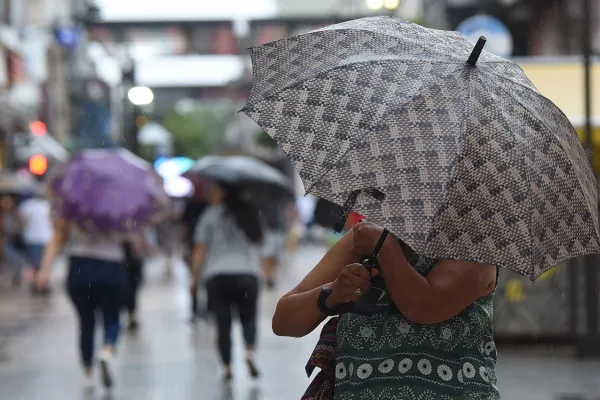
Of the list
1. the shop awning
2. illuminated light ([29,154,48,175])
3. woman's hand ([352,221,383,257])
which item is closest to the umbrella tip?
woman's hand ([352,221,383,257])

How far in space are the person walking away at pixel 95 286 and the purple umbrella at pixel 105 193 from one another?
0.44ft

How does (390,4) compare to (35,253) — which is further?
(35,253)

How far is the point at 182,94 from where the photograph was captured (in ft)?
324

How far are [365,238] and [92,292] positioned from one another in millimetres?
6753

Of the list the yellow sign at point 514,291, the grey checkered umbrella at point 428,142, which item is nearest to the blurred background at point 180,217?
the yellow sign at point 514,291

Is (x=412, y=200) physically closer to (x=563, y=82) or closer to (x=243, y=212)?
(x=243, y=212)

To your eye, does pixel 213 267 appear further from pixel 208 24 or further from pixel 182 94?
pixel 182 94

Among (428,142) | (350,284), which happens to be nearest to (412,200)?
(428,142)

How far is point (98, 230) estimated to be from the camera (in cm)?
990

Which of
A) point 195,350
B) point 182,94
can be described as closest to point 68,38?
point 195,350

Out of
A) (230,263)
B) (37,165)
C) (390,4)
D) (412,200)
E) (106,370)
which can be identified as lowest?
(106,370)

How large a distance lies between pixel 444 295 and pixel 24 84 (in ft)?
131

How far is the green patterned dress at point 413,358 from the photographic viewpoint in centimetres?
321

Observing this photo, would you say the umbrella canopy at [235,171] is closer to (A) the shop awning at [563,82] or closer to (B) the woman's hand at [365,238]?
(A) the shop awning at [563,82]
